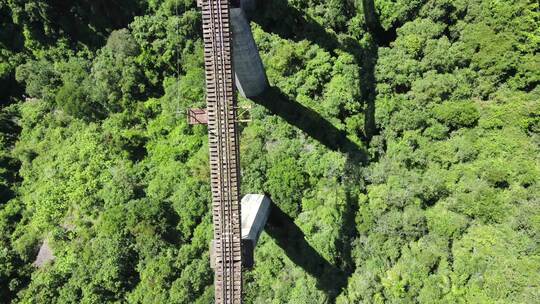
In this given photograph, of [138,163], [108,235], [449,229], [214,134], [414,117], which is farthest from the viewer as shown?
[138,163]

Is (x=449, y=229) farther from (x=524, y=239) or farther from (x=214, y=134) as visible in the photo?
(x=214, y=134)

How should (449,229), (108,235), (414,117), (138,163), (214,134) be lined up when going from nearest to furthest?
(214,134)
(449,229)
(414,117)
(108,235)
(138,163)

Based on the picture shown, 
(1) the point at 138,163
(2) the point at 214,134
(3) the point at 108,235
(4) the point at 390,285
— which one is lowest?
(4) the point at 390,285

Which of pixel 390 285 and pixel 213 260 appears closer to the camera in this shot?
pixel 213 260

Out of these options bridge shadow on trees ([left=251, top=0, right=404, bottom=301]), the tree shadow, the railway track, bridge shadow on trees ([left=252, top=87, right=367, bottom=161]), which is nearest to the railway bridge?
the railway track

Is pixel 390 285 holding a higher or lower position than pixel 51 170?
lower

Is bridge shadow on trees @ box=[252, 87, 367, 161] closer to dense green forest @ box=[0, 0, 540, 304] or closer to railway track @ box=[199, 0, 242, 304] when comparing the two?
dense green forest @ box=[0, 0, 540, 304]

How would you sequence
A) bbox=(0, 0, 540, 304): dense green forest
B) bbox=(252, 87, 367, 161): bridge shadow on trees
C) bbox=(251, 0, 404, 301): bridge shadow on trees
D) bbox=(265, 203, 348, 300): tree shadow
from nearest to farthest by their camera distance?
bbox=(0, 0, 540, 304): dense green forest → bbox=(265, 203, 348, 300): tree shadow → bbox=(251, 0, 404, 301): bridge shadow on trees → bbox=(252, 87, 367, 161): bridge shadow on trees

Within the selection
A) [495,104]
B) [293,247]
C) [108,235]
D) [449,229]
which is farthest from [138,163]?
[495,104]
